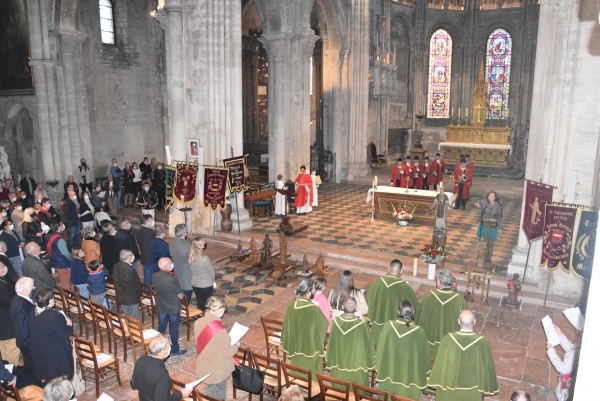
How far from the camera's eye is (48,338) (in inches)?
232

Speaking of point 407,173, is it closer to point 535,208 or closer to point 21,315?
point 535,208

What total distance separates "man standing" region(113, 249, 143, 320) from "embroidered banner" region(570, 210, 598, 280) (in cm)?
744

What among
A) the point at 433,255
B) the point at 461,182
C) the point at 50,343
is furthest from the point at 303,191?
the point at 50,343

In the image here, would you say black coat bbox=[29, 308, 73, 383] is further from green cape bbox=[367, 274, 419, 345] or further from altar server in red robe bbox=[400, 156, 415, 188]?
altar server in red robe bbox=[400, 156, 415, 188]

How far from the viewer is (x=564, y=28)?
9211mm

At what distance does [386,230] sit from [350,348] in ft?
32.1

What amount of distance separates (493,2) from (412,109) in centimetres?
793

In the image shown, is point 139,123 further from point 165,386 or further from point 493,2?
point 493,2

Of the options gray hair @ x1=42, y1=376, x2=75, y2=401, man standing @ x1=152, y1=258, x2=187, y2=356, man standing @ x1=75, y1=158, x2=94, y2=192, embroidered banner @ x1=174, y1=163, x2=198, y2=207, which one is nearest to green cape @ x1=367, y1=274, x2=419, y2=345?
man standing @ x1=152, y1=258, x2=187, y2=356

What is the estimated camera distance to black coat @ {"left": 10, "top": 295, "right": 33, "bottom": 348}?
6230mm

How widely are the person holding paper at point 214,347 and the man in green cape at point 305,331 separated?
791 mm

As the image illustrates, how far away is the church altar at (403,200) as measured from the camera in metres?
15.6

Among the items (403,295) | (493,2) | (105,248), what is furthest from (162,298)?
(493,2)

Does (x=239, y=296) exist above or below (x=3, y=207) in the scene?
below
